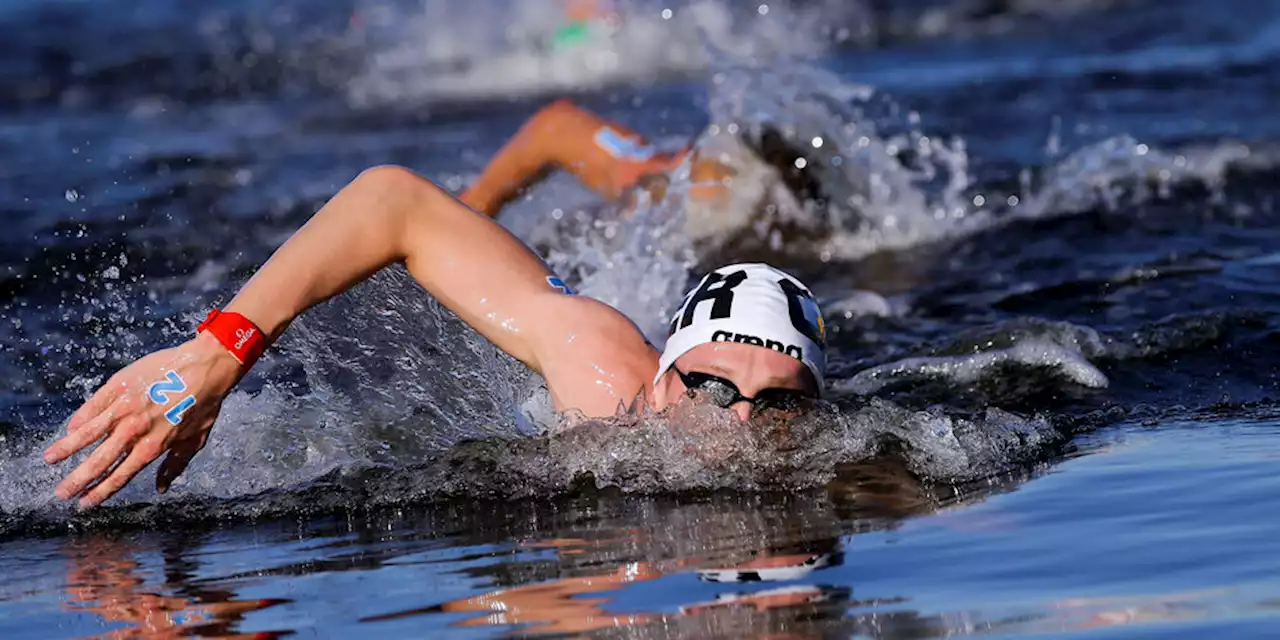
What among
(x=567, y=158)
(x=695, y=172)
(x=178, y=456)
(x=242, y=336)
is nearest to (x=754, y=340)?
(x=242, y=336)

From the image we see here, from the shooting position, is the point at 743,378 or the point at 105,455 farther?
the point at 743,378

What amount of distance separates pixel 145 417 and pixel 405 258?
3.77ft

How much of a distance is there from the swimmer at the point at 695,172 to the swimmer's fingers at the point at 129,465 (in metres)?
4.08

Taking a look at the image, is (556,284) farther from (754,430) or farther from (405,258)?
(754,430)

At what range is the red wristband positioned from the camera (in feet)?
17.0

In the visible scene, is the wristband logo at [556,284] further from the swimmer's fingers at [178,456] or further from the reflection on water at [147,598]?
the reflection on water at [147,598]

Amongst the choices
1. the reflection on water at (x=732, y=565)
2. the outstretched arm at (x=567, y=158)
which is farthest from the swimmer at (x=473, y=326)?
the outstretched arm at (x=567, y=158)

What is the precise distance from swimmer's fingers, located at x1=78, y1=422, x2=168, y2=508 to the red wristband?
317mm

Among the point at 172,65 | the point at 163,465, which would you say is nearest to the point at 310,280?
the point at 163,465

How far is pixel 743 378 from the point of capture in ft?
18.2

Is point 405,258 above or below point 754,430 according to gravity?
above

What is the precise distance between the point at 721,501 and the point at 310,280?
1340mm

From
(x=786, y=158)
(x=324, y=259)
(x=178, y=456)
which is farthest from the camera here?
(x=786, y=158)

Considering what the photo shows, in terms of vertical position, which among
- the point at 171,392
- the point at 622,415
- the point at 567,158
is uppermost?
the point at 567,158
